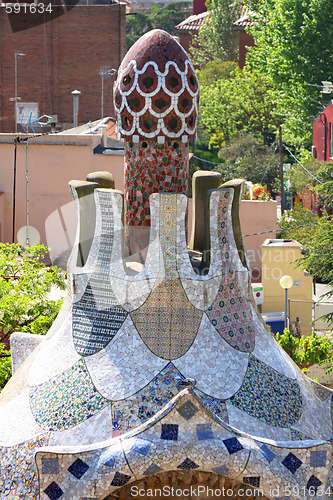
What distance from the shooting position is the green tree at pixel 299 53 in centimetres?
4881

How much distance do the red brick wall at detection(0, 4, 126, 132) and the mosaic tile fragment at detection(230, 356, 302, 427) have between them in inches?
1680

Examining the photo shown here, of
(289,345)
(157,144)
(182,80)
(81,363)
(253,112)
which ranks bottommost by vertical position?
(289,345)

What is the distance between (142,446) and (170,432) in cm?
23

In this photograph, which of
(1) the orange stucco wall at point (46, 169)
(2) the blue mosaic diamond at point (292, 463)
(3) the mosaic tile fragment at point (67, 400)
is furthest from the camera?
(1) the orange stucco wall at point (46, 169)

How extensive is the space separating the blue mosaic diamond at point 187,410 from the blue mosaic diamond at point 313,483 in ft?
3.36

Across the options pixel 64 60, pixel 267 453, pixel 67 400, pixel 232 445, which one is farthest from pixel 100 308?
pixel 64 60

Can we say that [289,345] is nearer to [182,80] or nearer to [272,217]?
[182,80]

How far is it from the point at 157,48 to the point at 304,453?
3616 millimetres

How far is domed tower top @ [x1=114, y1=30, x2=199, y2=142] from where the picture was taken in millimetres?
8367

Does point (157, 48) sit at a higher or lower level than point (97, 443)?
higher

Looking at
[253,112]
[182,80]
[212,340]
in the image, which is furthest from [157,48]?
[253,112]

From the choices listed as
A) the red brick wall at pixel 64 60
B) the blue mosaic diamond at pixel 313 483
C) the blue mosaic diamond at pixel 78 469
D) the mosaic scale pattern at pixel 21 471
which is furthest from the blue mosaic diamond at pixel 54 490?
the red brick wall at pixel 64 60

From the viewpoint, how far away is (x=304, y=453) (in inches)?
286

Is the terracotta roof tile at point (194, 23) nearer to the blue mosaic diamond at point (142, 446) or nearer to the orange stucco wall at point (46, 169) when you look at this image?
the orange stucco wall at point (46, 169)
